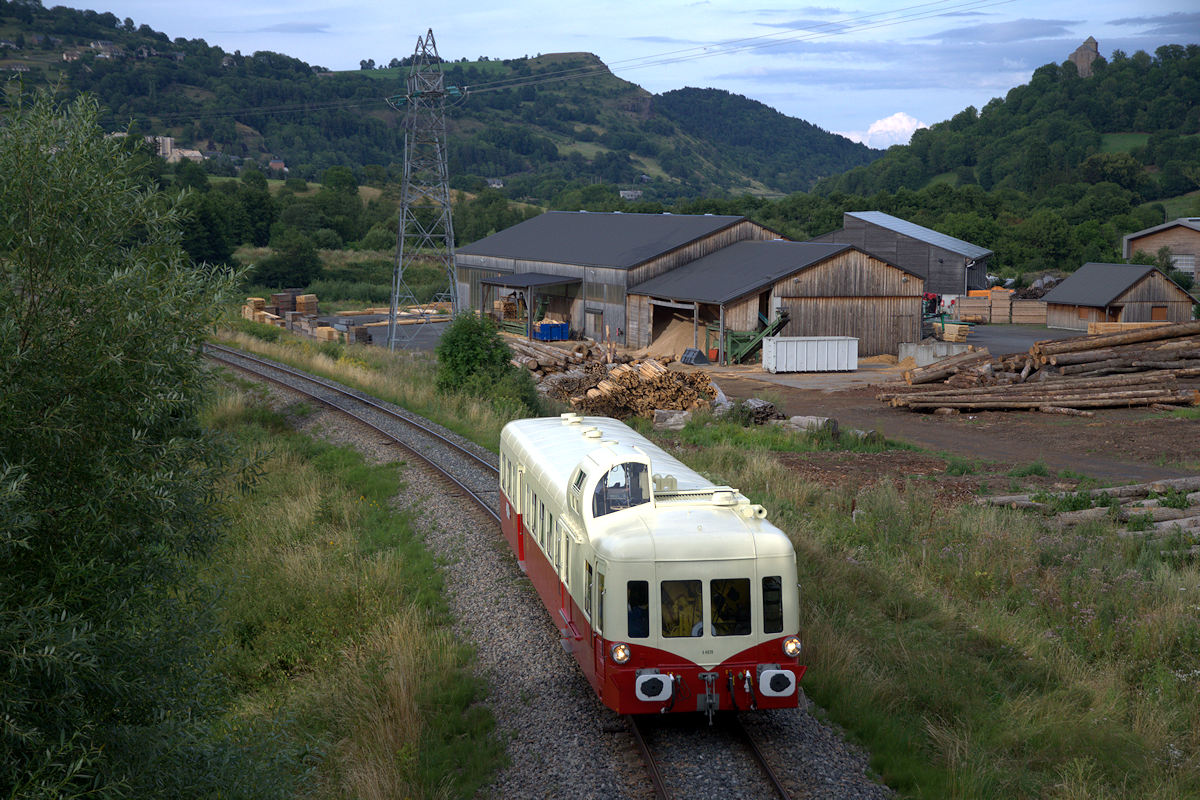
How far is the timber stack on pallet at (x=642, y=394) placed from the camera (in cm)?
2845

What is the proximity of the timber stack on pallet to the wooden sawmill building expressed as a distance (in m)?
12.4

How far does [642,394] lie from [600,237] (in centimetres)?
2747

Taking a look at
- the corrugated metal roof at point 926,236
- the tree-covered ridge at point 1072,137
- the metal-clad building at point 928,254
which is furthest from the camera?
the tree-covered ridge at point 1072,137

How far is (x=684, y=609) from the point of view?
28.0 ft

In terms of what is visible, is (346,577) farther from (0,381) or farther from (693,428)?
(693,428)

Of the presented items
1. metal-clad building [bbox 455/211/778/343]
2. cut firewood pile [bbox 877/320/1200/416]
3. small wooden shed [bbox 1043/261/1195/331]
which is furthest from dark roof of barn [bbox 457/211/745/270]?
small wooden shed [bbox 1043/261/1195/331]

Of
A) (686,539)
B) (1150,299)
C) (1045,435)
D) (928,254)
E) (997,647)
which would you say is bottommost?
(1045,435)

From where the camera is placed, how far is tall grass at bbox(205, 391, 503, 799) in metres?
8.89

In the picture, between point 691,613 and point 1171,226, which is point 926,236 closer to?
point 1171,226

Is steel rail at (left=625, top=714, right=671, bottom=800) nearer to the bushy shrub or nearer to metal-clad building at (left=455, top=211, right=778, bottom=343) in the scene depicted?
the bushy shrub

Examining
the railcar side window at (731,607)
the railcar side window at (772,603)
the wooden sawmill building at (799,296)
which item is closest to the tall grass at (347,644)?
the railcar side window at (731,607)

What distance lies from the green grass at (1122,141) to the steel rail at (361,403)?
14407 cm

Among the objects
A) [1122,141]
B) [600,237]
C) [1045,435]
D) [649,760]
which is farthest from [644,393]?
[1122,141]

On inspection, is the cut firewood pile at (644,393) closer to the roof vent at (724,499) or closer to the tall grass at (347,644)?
the tall grass at (347,644)
